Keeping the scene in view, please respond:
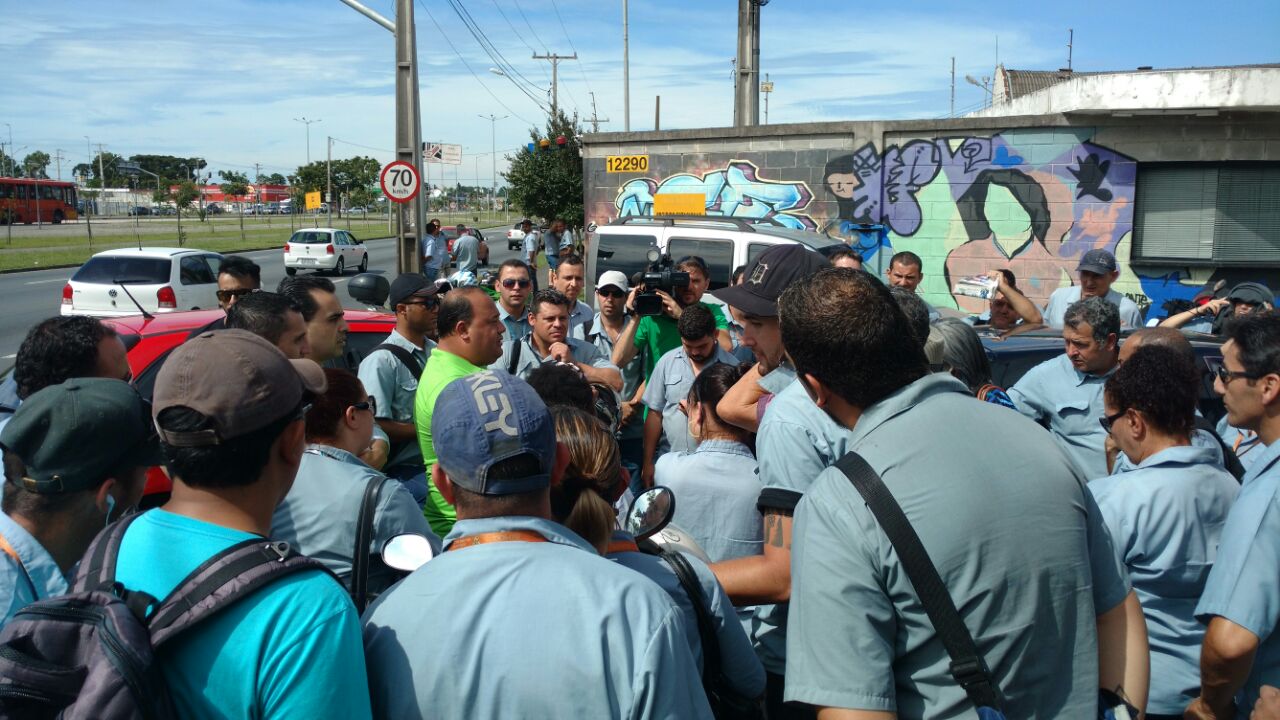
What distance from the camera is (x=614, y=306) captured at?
661cm

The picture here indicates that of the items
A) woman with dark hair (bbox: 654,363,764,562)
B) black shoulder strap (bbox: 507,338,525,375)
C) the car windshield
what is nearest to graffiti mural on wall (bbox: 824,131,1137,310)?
black shoulder strap (bbox: 507,338,525,375)

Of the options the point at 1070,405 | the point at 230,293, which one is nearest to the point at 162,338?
the point at 230,293

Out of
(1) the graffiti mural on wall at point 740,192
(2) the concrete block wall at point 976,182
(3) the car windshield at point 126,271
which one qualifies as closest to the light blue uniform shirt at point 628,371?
(1) the graffiti mural on wall at point 740,192

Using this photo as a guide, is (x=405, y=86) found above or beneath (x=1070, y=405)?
above

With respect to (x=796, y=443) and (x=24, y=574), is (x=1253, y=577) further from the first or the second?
(x=24, y=574)

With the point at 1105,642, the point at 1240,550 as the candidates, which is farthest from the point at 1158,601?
the point at 1105,642

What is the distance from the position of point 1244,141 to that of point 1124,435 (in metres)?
12.4

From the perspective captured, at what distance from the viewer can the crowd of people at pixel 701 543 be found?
5.29ft

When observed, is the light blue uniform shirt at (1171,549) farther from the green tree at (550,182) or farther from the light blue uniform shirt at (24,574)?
the green tree at (550,182)

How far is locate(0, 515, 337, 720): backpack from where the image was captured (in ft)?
4.56

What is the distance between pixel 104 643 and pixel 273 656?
248 mm

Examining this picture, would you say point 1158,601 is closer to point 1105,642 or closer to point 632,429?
point 1105,642

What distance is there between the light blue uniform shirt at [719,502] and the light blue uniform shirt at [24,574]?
1788 mm

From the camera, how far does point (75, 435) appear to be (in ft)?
7.59
